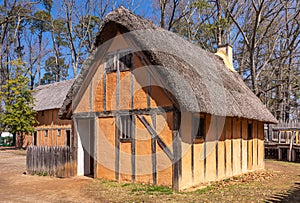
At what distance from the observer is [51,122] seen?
30.3 metres

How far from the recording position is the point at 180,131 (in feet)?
34.4

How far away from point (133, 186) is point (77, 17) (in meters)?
31.2

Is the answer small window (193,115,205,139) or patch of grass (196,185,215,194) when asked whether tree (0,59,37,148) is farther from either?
patch of grass (196,185,215,194)

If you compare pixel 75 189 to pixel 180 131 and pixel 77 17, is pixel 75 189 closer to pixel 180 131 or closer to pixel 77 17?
pixel 180 131

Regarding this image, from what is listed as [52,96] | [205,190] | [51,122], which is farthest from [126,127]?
[52,96]

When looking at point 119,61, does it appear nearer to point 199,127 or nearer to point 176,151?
point 199,127

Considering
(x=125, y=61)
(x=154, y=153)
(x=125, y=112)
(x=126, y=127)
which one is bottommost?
(x=154, y=153)

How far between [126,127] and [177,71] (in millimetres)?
3132

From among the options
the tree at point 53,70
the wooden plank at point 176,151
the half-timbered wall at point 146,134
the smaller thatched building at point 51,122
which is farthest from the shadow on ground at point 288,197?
the tree at point 53,70

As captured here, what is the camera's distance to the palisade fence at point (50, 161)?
13.9 meters

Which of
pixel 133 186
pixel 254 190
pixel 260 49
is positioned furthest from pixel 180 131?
pixel 260 49

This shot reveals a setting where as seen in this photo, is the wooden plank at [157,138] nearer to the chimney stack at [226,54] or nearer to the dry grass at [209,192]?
the dry grass at [209,192]

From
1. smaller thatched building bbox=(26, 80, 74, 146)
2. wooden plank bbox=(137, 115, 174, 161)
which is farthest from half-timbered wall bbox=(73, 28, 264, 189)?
smaller thatched building bbox=(26, 80, 74, 146)

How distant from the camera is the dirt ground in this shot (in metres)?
9.52
